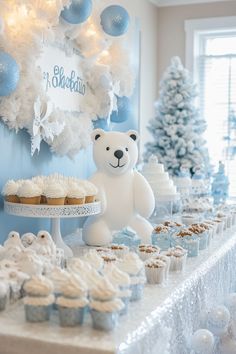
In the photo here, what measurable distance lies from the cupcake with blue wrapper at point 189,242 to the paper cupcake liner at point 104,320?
0.85 metres

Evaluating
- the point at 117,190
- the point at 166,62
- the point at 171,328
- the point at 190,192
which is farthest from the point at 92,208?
the point at 166,62

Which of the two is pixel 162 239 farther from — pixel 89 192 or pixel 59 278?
pixel 59 278

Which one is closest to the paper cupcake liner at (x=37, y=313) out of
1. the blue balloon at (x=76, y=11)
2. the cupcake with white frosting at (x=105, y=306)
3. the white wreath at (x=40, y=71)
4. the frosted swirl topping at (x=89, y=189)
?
the cupcake with white frosting at (x=105, y=306)

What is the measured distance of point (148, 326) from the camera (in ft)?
4.83

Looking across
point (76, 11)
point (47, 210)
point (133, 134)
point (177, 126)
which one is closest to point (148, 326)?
point (47, 210)

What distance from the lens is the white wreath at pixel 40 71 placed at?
2.15m

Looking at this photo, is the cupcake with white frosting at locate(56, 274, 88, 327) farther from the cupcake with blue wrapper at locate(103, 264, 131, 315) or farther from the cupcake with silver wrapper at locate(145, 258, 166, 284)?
the cupcake with silver wrapper at locate(145, 258, 166, 284)

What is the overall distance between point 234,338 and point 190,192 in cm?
153

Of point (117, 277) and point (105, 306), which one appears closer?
point (105, 306)

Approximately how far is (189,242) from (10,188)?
2.24ft

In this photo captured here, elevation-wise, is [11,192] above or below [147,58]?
below

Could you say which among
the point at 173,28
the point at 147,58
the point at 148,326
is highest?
the point at 173,28

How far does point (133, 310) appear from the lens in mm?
1541

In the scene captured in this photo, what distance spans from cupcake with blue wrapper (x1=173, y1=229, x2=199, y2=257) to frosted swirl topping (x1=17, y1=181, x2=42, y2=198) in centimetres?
55
